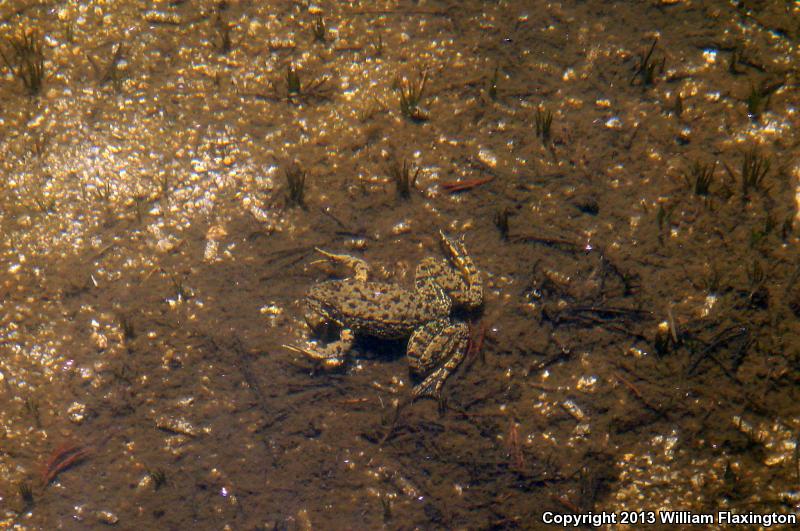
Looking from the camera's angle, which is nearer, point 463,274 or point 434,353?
point 434,353

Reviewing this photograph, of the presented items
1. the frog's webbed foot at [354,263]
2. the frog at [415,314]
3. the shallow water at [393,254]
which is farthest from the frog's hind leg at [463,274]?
the frog's webbed foot at [354,263]

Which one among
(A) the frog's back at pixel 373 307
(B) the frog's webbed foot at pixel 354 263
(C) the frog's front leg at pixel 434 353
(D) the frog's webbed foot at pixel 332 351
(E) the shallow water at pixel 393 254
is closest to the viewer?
(E) the shallow water at pixel 393 254

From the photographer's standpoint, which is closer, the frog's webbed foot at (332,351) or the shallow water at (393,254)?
the shallow water at (393,254)

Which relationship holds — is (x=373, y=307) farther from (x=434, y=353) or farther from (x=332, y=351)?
(x=434, y=353)

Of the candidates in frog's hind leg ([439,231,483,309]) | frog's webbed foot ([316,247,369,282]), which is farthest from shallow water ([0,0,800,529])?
frog's hind leg ([439,231,483,309])

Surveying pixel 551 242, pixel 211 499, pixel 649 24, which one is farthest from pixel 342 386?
pixel 649 24

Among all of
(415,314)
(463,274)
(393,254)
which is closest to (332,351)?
(415,314)

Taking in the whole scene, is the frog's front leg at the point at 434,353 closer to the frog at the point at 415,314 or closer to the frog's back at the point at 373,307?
the frog at the point at 415,314
